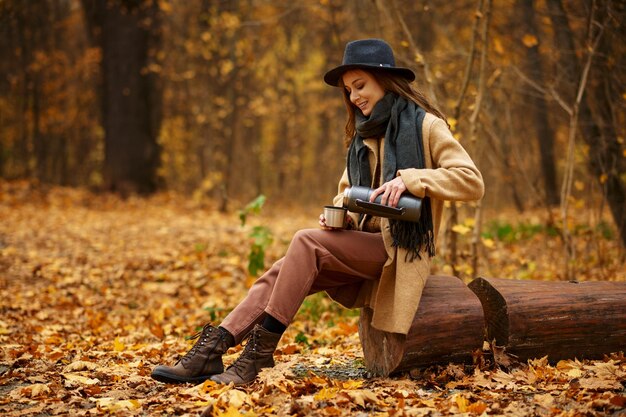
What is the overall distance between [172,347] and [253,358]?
159cm

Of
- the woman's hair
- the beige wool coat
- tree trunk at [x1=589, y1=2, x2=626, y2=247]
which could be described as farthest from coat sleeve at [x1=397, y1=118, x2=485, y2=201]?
tree trunk at [x1=589, y1=2, x2=626, y2=247]

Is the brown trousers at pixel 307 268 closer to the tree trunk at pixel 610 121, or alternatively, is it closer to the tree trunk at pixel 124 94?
the tree trunk at pixel 610 121

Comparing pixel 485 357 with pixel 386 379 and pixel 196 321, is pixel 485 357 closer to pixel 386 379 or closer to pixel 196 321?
pixel 386 379

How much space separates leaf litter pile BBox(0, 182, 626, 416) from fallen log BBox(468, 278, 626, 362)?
99mm

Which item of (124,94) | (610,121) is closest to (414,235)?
(610,121)

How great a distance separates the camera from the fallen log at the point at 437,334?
350cm

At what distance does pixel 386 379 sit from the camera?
360 cm

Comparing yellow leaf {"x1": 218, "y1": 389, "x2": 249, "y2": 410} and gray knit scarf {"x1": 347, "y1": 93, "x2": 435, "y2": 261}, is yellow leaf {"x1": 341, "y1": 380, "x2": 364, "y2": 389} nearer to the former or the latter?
yellow leaf {"x1": 218, "y1": 389, "x2": 249, "y2": 410}

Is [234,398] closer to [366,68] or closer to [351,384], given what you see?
[351,384]

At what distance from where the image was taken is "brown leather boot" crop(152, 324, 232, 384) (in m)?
3.48

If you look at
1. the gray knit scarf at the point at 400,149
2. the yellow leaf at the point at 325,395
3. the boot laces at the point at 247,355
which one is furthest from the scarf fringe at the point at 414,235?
the boot laces at the point at 247,355

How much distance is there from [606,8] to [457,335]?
Answer: 3806 millimetres

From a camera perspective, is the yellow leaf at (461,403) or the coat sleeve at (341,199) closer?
the yellow leaf at (461,403)

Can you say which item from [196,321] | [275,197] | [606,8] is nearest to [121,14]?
[275,197]
